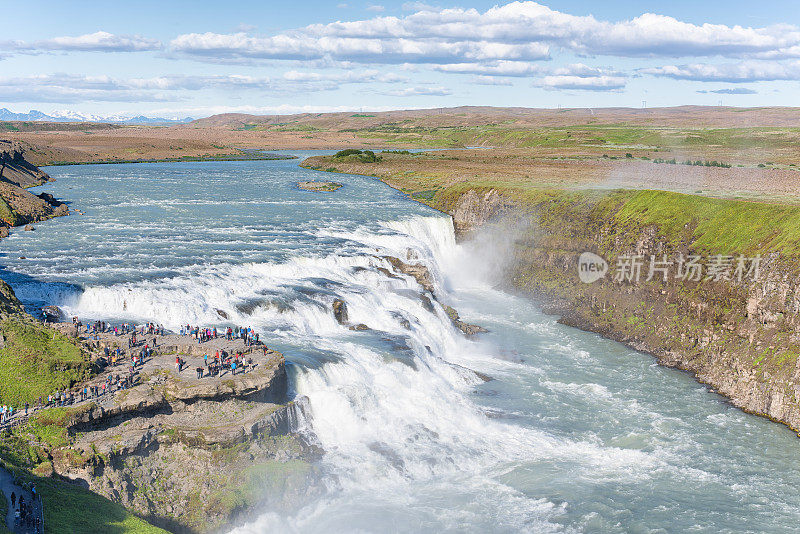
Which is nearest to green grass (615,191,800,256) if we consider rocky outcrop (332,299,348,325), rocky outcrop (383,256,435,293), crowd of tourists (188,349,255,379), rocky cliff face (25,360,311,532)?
rocky outcrop (383,256,435,293)

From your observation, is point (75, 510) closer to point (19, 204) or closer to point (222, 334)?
point (222, 334)

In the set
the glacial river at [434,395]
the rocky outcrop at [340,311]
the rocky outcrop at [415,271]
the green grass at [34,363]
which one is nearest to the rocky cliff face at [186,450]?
the glacial river at [434,395]

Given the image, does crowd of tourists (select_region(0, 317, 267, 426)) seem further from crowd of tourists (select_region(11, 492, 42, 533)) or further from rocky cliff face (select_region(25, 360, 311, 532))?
crowd of tourists (select_region(11, 492, 42, 533))

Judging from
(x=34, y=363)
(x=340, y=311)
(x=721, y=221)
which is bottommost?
(x=340, y=311)

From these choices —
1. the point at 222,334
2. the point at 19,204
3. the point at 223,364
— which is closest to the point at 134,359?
the point at 223,364

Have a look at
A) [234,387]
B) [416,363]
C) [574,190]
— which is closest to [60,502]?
[234,387]

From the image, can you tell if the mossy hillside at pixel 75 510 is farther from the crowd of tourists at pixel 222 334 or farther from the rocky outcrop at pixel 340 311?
the rocky outcrop at pixel 340 311

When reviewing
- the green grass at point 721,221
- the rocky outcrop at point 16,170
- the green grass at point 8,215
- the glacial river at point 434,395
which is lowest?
the glacial river at point 434,395
